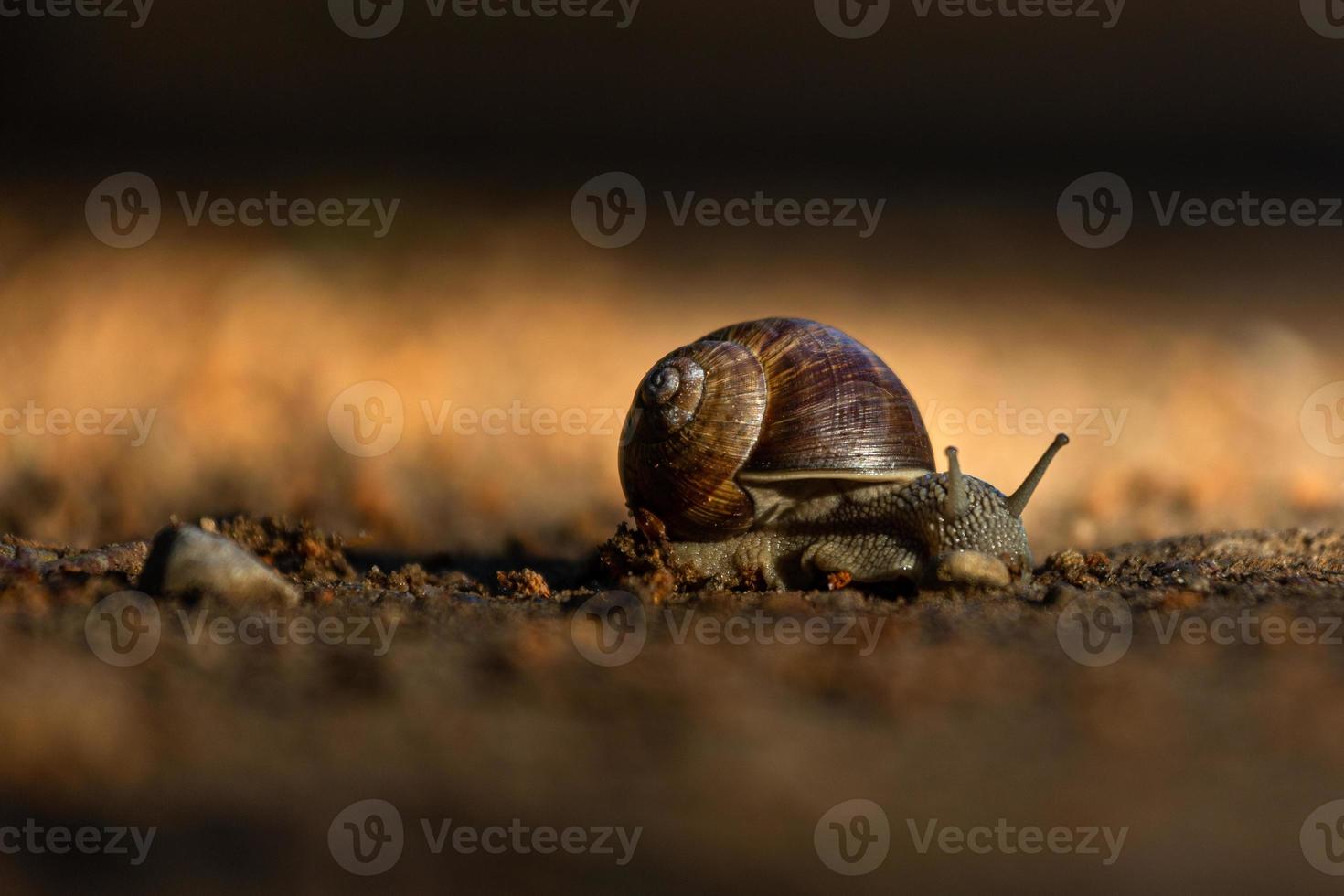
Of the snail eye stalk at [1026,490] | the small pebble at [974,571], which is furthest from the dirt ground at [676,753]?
the snail eye stalk at [1026,490]

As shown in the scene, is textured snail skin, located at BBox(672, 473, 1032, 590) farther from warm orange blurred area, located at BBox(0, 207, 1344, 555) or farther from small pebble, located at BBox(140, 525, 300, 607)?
warm orange blurred area, located at BBox(0, 207, 1344, 555)

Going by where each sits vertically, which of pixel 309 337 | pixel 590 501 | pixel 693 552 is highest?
pixel 309 337

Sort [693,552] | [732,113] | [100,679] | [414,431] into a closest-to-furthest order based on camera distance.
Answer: [100,679], [693,552], [732,113], [414,431]

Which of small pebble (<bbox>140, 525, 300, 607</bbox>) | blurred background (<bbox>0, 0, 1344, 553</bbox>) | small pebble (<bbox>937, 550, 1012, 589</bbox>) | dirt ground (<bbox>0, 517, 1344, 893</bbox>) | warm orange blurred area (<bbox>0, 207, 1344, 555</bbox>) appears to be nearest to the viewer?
dirt ground (<bbox>0, 517, 1344, 893</bbox>)

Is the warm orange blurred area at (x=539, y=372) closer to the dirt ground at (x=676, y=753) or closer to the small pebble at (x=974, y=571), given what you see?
the small pebble at (x=974, y=571)

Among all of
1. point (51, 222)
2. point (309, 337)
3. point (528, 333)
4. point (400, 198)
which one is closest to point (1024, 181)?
point (528, 333)

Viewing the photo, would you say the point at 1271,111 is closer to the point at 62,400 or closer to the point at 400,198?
the point at 400,198

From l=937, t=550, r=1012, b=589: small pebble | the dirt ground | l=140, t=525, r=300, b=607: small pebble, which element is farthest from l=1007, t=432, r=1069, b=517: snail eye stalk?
l=140, t=525, r=300, b=607: small pebble

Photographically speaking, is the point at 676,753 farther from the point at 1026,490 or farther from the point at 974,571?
the point at 1026,490
